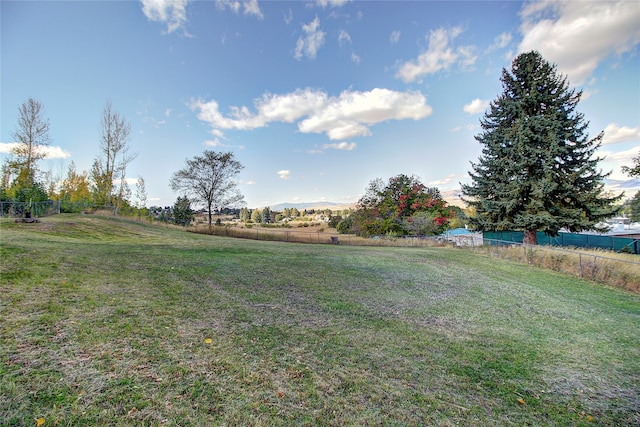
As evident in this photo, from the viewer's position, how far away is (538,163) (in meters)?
16.5

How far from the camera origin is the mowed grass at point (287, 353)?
92.7 inches

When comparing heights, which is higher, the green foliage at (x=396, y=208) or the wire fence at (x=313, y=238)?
the green foliage at (x=396, y=208)

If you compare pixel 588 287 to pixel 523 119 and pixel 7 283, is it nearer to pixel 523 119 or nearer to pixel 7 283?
pixel 523 119

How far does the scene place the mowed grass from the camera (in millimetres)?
2355

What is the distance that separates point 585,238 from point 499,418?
24.2 m

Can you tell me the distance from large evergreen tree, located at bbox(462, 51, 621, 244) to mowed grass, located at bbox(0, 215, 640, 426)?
11316mm

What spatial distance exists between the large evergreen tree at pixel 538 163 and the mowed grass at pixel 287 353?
11316mm

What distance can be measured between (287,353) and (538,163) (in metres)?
19.6

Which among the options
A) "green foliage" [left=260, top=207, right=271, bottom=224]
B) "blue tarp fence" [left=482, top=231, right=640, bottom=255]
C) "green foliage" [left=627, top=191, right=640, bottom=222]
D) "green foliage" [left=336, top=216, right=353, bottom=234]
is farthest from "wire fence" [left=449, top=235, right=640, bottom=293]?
"green foliage" [left=260, top=207, right=271, bottom=224]

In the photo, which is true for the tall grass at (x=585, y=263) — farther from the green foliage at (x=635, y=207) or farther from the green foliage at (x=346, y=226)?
the green foliage at (x=635, y=207)

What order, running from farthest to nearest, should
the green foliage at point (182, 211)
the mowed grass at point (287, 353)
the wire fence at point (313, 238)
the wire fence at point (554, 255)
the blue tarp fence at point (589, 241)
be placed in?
the green foliage at point (182, 211)
the wire fence at point (313, 238)
the blue tarp fence at point (589, 241)
the wire fence at point (554, 255)
the mowed grass at point (287, 353)

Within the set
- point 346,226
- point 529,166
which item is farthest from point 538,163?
point 346,226

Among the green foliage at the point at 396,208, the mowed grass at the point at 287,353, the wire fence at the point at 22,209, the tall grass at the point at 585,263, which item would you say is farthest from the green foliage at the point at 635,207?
the wire fence at the point at 22,209

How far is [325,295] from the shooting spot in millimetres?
6043
